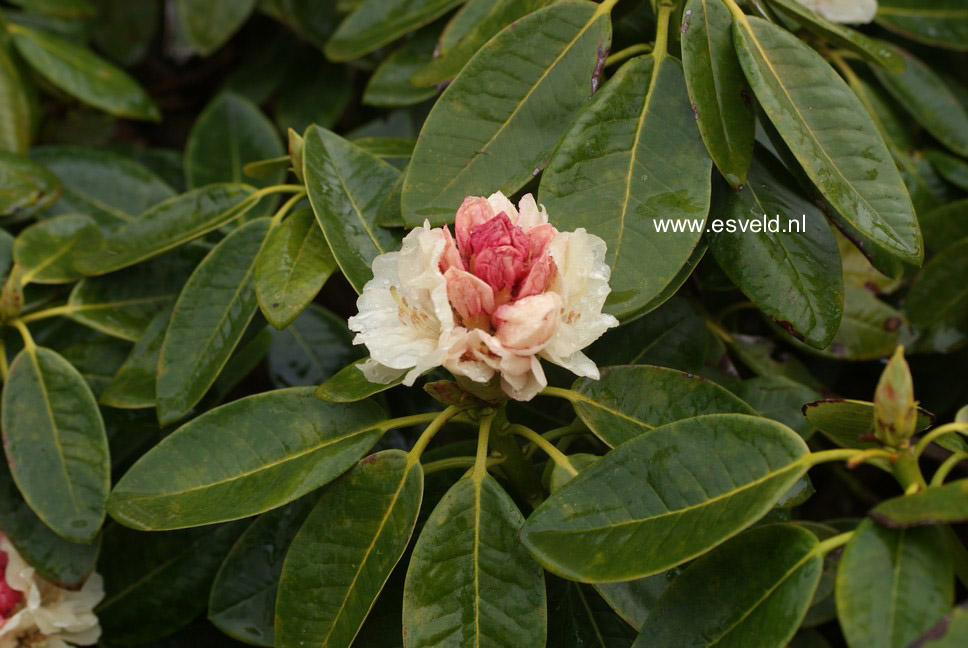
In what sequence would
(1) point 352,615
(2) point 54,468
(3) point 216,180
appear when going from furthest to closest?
(3) point 216,180 < (2) point 54,468 < (1) point 352,615

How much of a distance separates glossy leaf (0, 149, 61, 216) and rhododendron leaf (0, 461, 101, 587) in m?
0.43

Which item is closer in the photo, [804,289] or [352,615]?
[352,615]

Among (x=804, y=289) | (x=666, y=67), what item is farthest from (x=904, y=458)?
(x=666, y=67)

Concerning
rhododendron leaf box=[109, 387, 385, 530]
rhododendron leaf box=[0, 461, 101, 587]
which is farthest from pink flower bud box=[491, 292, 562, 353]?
rhododendron leaf box=[0, 461, 101, 587]

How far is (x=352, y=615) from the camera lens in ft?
3.02

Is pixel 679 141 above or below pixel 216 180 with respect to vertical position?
above

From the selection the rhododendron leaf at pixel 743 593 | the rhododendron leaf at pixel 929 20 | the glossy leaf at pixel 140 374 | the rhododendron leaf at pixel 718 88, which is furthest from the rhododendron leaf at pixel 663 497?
the rhododendron leaf at pixel 929 20

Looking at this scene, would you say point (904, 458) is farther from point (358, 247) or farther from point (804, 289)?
point (358, 247)

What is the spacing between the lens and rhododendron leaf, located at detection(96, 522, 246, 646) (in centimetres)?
128

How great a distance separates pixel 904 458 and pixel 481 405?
39 centimetres

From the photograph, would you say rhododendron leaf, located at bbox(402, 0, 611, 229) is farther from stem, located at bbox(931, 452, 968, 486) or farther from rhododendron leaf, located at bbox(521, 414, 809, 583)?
stem, located at bbox(931, 452, 968, 486)

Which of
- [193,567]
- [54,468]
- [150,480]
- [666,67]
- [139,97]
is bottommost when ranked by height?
[193,567]

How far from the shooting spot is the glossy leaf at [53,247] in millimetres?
1286

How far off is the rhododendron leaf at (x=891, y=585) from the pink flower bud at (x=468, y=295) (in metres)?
0.36
